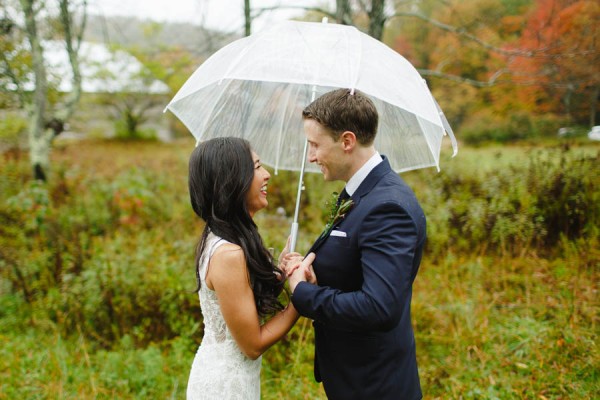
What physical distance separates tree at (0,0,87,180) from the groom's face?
334 inches

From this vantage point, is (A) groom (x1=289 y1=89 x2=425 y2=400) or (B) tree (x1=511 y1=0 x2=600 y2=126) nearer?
(A) groom (x1=289 y1=89 x2=425 y2=400)

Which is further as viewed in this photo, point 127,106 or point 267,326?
point 127,106

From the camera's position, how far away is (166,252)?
571 cm

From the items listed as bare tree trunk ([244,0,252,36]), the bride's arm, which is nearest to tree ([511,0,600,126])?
bare tree trunk ([244,0,252,36])

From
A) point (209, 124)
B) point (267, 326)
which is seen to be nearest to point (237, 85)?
point (209, 124)

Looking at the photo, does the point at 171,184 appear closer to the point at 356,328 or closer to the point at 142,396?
the point at 142,396

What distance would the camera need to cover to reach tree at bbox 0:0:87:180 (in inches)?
335

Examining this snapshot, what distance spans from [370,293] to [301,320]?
2.84 metres

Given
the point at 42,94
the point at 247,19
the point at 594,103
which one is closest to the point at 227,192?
the point at 247,19

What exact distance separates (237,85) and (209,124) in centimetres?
31

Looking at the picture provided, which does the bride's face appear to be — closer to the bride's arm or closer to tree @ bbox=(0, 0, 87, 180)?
the bride's arm

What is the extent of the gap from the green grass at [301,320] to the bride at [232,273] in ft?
5.32

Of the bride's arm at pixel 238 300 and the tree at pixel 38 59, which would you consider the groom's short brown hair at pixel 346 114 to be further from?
the tree at pixel 38 59

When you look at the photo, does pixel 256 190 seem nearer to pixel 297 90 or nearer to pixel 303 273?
pixel 303 273
